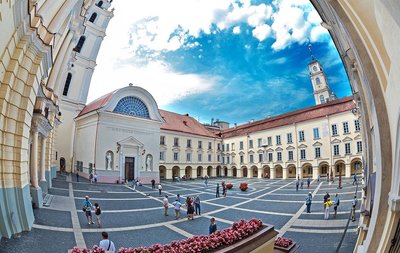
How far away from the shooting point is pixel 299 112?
39656 mm

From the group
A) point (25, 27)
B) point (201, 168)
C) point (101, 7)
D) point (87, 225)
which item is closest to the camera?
point (25, 27)

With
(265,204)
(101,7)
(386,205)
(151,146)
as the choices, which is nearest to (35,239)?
(386,205)

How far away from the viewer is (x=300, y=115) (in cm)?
3934

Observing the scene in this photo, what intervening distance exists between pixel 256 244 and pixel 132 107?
26642 mm

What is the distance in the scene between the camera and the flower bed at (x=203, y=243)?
16.9 feet

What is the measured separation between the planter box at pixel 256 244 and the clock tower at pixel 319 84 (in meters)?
65.2

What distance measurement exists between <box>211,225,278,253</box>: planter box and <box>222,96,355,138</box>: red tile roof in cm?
3195

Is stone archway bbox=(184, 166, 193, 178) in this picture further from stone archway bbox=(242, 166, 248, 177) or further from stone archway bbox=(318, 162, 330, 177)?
stone archway bbox=(318, 162, 330, 177)

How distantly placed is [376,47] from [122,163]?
2798 cm

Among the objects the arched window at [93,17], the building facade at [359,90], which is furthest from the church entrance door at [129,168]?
the arched window at [93,17]

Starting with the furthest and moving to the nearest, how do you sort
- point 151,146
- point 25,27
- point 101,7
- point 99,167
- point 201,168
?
point 201,168 < point 101,7 < point 151,146 < point 99,167 < point 25,27

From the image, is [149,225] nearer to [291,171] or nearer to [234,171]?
[291,171]

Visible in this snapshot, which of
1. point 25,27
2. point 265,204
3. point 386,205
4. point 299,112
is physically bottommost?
point 265,204

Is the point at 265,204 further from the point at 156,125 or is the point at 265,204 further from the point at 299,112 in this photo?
the point at 299,112
